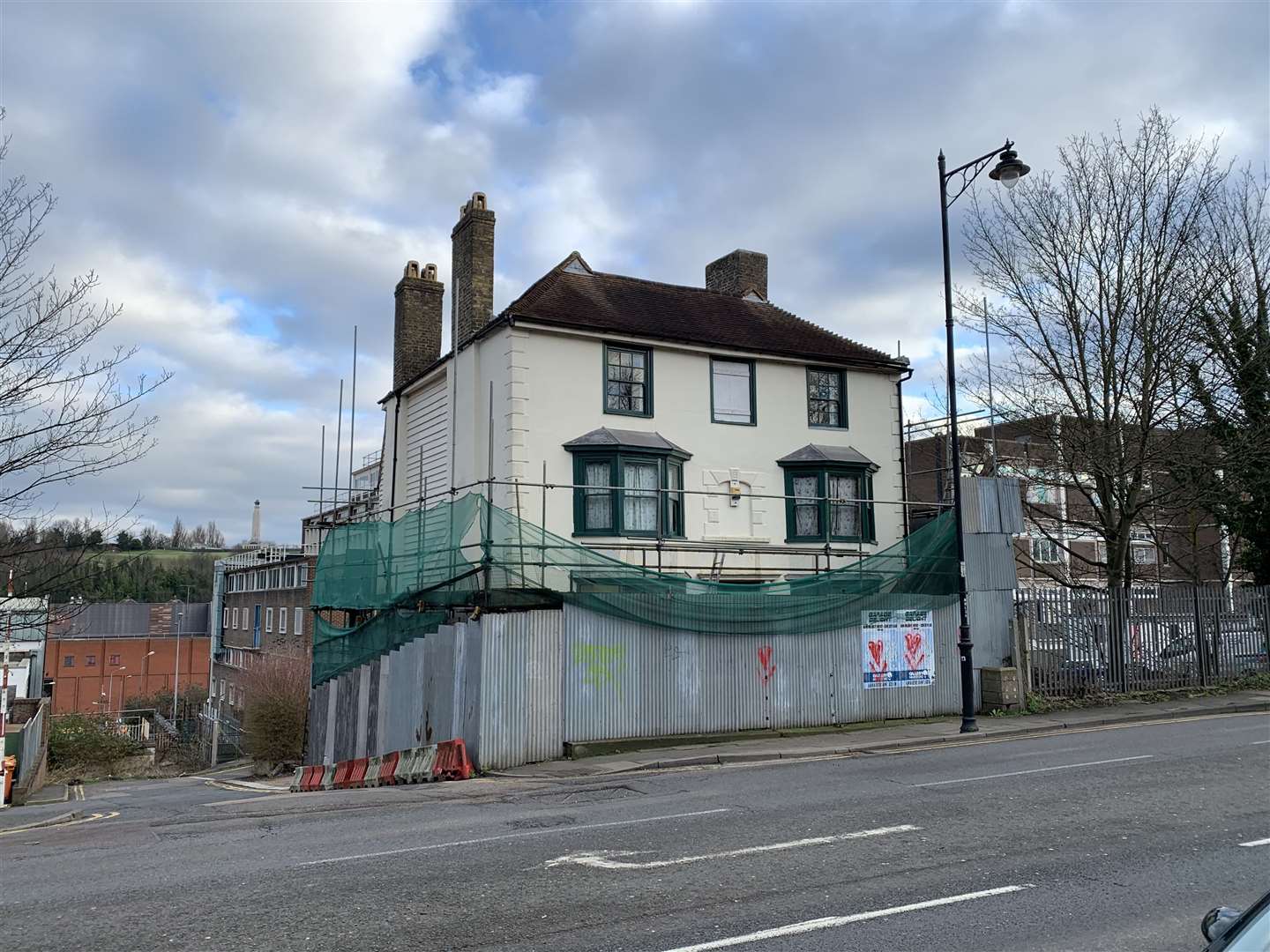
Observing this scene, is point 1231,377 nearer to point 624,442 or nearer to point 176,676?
point 624,442

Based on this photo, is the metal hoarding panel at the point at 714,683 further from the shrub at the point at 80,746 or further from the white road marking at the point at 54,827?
the shrub at the point at 80,746

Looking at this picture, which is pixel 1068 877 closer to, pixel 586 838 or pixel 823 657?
pixel 586 838

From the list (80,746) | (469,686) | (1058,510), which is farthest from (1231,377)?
(80,746)

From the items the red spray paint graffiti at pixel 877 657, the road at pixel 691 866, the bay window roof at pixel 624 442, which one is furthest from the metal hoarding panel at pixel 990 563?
the road at pixel 691 866

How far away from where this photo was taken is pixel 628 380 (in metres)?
23.2

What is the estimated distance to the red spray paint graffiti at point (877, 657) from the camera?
19.4 m

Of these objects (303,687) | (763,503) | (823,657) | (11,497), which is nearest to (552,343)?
(763,503)

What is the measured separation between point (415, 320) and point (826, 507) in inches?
495

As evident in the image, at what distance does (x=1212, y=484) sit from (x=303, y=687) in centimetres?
3107

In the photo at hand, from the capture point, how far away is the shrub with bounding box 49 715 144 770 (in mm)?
36250

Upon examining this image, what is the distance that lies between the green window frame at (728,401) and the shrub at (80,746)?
28.1 meters

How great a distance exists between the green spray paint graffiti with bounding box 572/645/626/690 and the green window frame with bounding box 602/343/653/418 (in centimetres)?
741

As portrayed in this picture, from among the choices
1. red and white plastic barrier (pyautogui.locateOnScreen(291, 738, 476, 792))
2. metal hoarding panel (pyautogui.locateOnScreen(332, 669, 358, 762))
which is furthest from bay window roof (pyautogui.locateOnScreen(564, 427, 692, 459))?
red and white plastic barrier (pyautogui.locateOnScreen(291, 738, 476, 792))

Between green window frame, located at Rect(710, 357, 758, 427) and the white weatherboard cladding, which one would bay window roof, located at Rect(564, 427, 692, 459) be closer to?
green window frame, located at Rect(710, 357, 758, 427)
